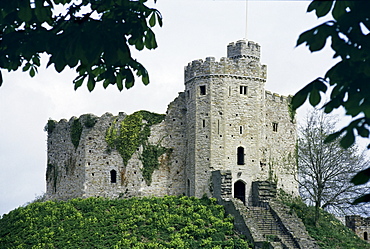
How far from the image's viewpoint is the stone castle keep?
36062mm

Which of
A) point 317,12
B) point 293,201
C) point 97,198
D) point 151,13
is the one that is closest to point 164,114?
point 97,198

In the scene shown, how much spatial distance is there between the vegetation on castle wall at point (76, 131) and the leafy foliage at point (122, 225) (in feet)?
15.4

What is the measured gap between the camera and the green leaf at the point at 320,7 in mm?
7898

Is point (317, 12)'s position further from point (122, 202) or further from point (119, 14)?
point (122, 202)

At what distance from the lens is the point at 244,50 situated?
1505 inches

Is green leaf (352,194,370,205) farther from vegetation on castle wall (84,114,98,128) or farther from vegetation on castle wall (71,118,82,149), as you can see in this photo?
vegetation on castle wall (71,118,82,149)

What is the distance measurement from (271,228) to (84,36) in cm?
2572

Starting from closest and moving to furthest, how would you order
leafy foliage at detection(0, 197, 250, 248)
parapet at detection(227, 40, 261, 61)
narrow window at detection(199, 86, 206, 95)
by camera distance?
leafy foliage at detection(0, 197, 250, 248)
narrow window at detection(199, 86, 206, 95)
parapet at detection(227, 40, 261, 61)

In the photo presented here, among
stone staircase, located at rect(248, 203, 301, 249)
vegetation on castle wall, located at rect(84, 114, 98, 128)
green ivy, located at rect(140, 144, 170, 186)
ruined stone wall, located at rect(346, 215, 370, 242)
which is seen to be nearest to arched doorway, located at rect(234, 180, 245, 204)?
stone staircase, located at rect(248, 203, 301, 249)

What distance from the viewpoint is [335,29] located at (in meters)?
7.74

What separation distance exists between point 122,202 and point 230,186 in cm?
570

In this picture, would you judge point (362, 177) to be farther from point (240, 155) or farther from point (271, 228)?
point (240, 155)

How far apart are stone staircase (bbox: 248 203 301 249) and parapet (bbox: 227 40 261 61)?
8822 millimetres

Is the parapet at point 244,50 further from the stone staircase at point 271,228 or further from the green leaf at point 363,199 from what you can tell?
the green leaf at point 363,199
